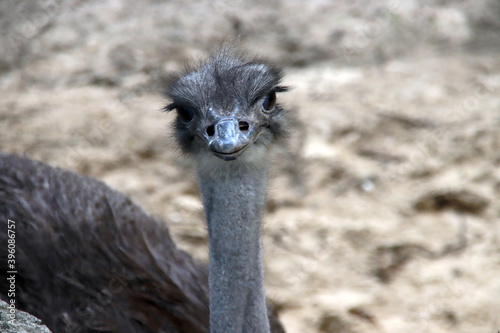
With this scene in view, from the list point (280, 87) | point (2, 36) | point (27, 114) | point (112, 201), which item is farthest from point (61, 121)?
point (280, 87)

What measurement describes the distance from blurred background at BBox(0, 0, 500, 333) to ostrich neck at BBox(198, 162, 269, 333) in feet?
4.21

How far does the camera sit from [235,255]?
244cm

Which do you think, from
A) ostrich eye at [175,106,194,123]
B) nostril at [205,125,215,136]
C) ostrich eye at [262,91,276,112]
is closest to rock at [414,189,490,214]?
ostrich eye at [262,91,276,112]

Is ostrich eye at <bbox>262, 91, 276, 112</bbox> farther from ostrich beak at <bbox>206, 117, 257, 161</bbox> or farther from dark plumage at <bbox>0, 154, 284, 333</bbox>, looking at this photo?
dark plumage at <bbox>0, 154, 284, 333</bbox>

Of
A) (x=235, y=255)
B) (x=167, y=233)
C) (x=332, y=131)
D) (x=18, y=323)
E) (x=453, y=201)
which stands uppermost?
(x=332, y=131)

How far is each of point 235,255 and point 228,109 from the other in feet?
1.66

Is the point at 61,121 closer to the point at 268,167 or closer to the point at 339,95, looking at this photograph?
the point at 339,95

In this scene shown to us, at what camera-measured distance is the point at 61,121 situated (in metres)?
5.33

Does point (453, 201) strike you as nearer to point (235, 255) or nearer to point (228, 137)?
point (235, 255)

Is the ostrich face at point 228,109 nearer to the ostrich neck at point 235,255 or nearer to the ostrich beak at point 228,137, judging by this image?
the ostrich beak at point 228,137

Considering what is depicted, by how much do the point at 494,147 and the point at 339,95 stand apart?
1.19 meters

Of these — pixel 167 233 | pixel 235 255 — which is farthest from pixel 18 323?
pixel 167 233

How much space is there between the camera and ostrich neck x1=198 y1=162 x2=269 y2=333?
2.42m

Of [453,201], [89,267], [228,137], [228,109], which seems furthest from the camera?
[453,201]
